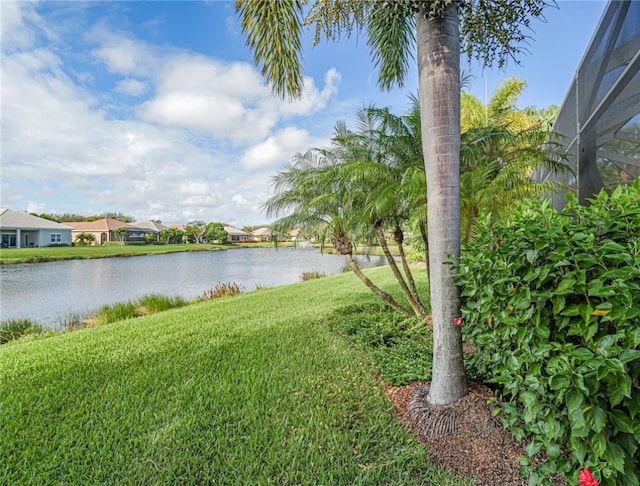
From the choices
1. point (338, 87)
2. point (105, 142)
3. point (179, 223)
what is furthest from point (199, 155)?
point (179, 223)

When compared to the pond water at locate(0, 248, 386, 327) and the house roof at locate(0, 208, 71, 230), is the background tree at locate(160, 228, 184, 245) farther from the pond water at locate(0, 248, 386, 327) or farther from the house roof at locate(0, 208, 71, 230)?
the pond water at locate(0, 248, 386, 327)

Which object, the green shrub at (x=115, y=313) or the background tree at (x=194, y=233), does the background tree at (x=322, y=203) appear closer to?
the green shrub at (x=115, y=313)

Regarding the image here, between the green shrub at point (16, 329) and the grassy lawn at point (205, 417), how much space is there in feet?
13.5

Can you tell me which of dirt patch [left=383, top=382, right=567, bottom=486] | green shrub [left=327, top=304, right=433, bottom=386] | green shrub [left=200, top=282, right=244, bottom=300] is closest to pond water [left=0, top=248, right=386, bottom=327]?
green shrub [left=200, top=282, right=244, bottom=300]

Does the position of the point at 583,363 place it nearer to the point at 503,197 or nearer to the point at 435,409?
the point at 435,409

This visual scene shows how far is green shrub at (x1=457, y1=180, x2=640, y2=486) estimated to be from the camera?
1354 millimetres

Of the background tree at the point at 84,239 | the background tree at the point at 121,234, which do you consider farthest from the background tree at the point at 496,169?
the background tree at the point at 121,234

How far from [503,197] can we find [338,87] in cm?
534

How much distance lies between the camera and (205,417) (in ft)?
8.85

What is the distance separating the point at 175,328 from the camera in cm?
583

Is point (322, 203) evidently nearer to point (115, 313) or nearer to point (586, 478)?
point (586, 478)

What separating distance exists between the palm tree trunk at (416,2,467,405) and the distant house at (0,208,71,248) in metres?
36.9

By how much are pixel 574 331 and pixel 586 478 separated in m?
0.66

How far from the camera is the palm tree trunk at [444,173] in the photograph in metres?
2.55
